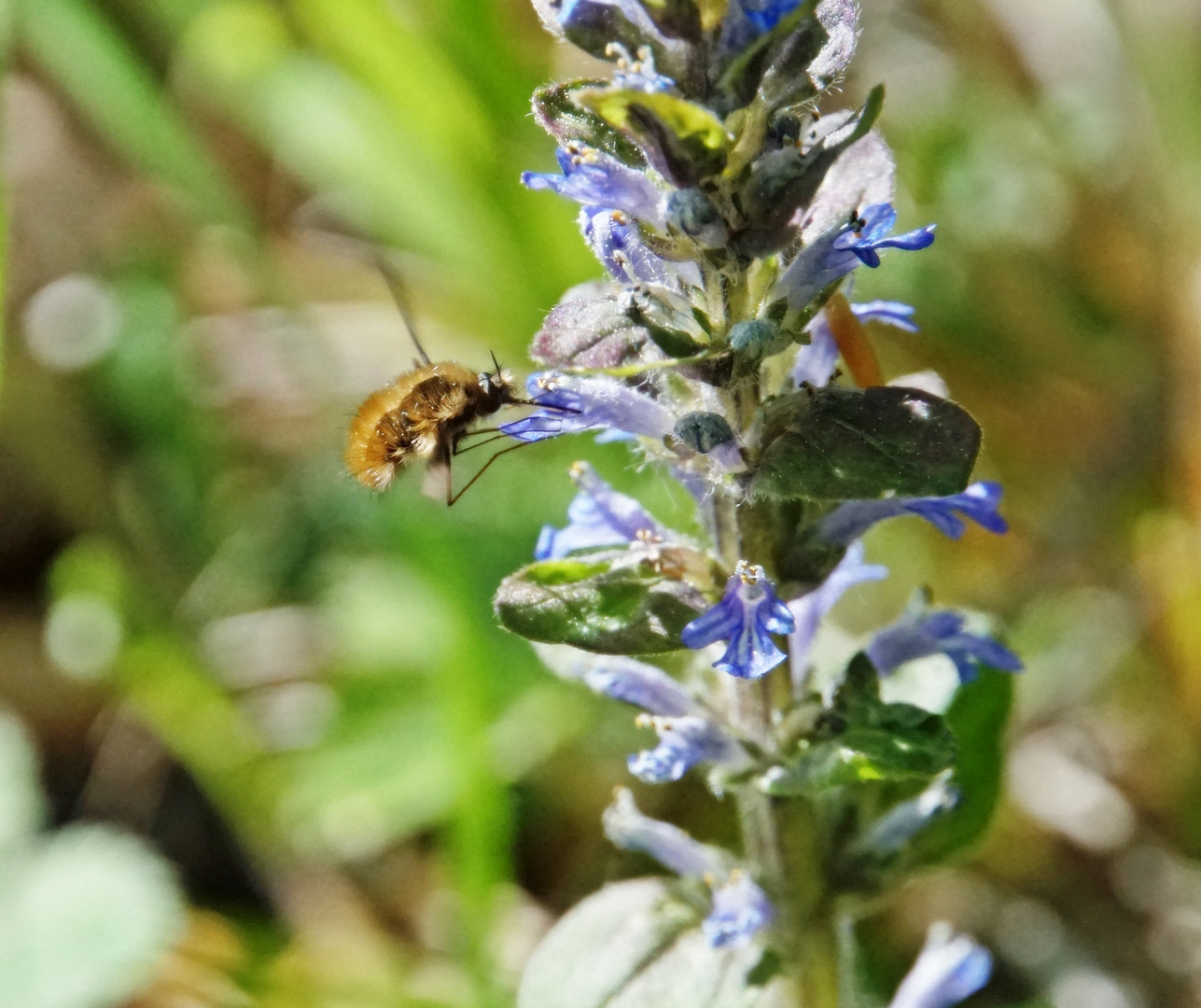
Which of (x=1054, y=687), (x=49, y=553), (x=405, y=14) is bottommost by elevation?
(x=1054, y=687)

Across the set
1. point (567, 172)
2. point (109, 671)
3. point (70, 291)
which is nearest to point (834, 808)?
point (567, 172)

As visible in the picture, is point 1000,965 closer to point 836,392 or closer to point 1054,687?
point 1054,687

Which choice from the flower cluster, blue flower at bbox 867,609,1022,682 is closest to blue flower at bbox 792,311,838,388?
the flower cluster

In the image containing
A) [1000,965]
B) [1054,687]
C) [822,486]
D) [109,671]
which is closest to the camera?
[822,486]

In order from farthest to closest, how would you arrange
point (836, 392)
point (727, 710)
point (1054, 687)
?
1. point (1054, 687)
2. point (727, 710)
3. point (836, 392)

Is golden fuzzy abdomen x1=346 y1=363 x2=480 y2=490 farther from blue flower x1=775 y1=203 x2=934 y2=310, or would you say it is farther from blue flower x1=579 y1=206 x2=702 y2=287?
blue flower x1=775 y1=203 x2=934 y2=310

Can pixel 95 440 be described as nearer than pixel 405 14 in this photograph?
No

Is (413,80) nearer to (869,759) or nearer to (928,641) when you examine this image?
(928,641)
